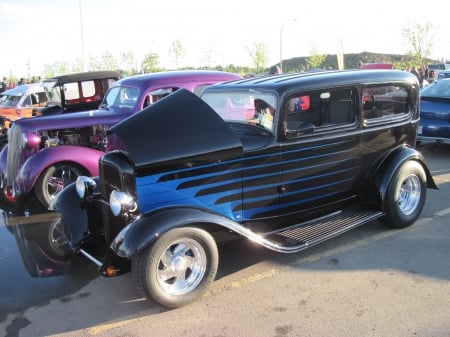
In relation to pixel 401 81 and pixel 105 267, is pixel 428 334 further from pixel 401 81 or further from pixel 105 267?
pixel 401 81

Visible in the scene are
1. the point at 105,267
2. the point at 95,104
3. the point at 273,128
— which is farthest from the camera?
the point at 95,104

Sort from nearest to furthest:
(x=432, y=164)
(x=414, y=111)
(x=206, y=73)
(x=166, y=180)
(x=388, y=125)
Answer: (x=166, y=180)
(x=388, y=125)
(x=414, y=111)
(x=206, y=73)
(x=432, y=164)

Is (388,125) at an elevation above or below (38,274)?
above

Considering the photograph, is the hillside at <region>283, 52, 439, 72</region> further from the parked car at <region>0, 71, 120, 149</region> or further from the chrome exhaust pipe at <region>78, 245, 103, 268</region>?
the chrome exhaust pipe at <region>78, 245, 103, 268</region>

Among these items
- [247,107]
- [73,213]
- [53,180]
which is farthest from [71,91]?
[247,107]

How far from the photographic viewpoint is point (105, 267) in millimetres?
3227

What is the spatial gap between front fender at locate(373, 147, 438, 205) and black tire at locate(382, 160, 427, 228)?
0.17 feet

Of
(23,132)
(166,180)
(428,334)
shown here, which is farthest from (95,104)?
(428,334)

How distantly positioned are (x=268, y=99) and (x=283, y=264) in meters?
1.56

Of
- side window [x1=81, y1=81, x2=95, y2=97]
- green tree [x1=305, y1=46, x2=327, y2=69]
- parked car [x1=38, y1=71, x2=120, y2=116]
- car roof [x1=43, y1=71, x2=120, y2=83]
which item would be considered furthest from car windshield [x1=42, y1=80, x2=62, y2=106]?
green tree [x1=305, y1=46, x2=327, y2=69]

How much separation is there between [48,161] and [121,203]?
283 centimetres

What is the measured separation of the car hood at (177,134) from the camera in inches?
134

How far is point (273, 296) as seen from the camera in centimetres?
344

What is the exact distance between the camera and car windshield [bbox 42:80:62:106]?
940 centimetres
